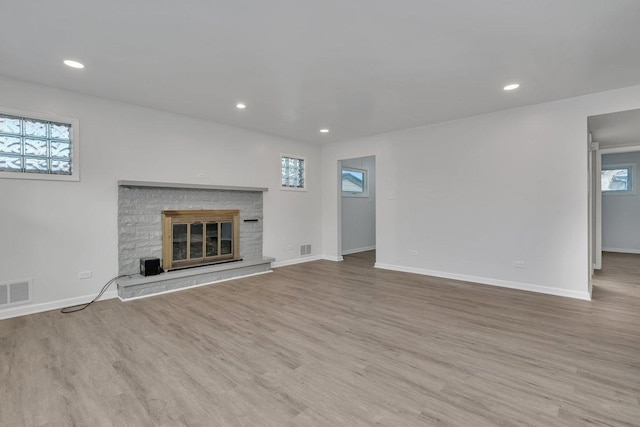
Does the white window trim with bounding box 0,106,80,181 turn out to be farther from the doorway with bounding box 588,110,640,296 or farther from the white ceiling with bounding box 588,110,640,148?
the doorway with bounding box 588,110,640,296

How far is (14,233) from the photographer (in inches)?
135

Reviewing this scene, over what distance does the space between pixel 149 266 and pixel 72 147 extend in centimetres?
181

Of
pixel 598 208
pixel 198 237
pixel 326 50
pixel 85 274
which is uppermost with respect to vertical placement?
pixel 326 50

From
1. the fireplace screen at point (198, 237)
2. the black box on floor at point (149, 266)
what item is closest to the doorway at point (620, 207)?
the fireplace screen at point (198, 237)

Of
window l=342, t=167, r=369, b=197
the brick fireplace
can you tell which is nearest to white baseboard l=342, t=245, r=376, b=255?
window l=342, t=167, r=369, b=197

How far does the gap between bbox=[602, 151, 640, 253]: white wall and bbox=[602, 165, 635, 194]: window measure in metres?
0.10

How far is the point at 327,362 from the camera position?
2.37 m

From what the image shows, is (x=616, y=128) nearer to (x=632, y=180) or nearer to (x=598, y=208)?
(x=598, y=208)

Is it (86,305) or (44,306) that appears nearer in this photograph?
(44,306)

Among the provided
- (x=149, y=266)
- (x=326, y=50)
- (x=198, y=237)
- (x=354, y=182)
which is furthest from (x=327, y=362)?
(x=354, y=182)

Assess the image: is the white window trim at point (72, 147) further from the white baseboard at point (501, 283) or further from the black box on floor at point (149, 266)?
the white baseboard at point (501, 283)

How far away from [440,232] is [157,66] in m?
4.73

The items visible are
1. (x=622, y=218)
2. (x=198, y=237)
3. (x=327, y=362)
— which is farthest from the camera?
(x=622, y=218)

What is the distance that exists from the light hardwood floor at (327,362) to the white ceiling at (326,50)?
2.68m
